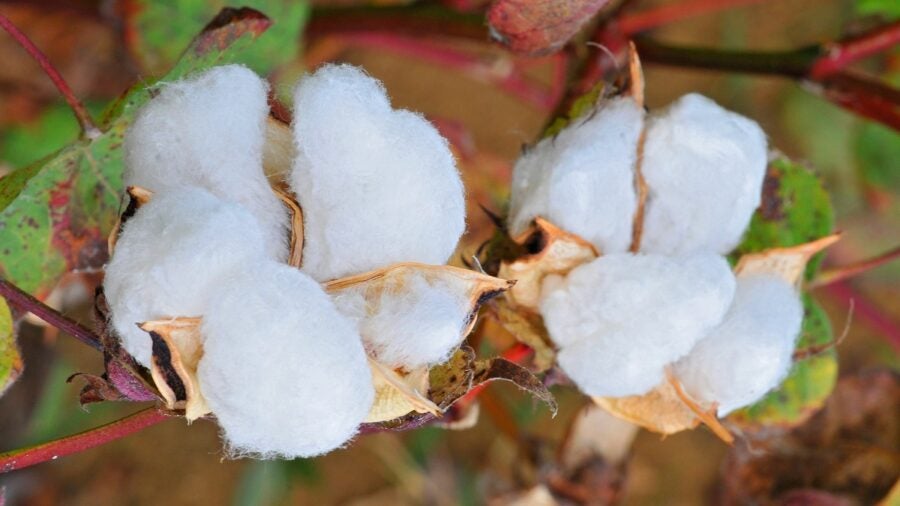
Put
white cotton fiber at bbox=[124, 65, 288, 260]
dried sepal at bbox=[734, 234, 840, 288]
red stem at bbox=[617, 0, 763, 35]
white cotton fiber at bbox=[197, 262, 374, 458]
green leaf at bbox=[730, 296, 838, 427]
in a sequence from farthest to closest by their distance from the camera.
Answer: red stem at bbox=[617, 0, 763, 35], green leaf at bbox=[730, 296, 838, 427], dried sepal at bbox=[734, 234, 840, 288], white cotton fiber at bbox=[124, 65, 288, 260], white cotton fiber at bbox=[197, 262, 374, 458]

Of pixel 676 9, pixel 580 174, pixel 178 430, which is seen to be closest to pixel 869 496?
pixel 580 174

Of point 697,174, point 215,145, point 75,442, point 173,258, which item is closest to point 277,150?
point 215,145

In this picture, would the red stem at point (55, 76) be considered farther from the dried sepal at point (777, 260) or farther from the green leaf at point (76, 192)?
the dried sepal at point (777, 260)

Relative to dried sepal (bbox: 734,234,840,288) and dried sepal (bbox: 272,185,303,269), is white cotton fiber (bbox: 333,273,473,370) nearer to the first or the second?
dried sepal (bbox: 272,185,303,269)

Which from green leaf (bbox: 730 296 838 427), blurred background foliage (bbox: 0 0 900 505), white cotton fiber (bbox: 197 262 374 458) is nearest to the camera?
white cotton fiber (bbox: 197 262 374 458)

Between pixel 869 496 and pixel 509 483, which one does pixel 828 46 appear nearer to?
pixel 869 496

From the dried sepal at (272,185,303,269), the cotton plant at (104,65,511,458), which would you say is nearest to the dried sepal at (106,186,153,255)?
the cotton plant at (104,65,511,458)
